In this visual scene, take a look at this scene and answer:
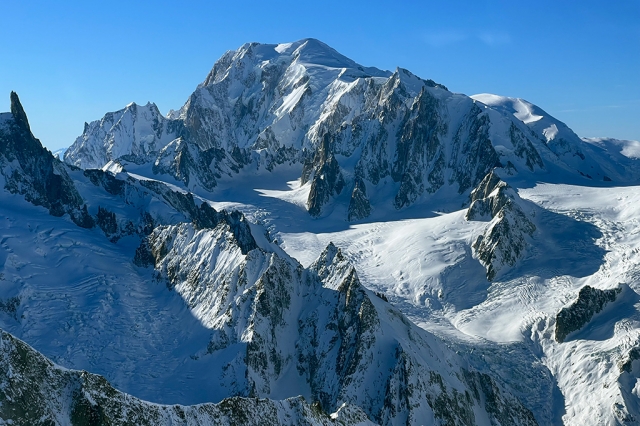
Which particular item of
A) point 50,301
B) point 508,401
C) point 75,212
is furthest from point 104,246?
point 508,401

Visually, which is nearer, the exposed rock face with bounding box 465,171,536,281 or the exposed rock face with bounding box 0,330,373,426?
the exposed rock face with bounding box 0,330,373,426

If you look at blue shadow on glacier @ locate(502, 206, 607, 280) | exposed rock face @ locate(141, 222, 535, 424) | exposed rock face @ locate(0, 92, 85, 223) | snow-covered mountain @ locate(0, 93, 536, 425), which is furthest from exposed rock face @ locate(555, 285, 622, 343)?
exposed rock face @ locate(0, 92, 85, 223)

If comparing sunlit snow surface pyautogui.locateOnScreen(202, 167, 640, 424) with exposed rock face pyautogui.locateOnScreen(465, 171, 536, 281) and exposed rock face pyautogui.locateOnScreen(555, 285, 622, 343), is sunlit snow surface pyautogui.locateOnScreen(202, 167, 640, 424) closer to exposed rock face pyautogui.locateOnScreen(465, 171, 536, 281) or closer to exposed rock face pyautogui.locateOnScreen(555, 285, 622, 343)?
exposed rock face pyautogui.locateOnScreen(555, 285, 622, 343)

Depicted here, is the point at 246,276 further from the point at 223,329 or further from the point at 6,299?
the point at 6,299

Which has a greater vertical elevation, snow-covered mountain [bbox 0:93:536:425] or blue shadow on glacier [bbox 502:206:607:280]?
blue shadow on glacier [bbox 502:206:607:280]

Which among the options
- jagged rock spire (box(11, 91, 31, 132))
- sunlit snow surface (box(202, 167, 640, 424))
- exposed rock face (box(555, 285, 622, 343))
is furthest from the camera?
jagged rock spire (box(11, 91, 31, 132))

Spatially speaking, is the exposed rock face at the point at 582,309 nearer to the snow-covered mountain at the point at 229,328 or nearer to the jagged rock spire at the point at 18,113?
the snow-covered mountain at the point at 229,328

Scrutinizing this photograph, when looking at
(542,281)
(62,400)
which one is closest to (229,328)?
(62,400)
